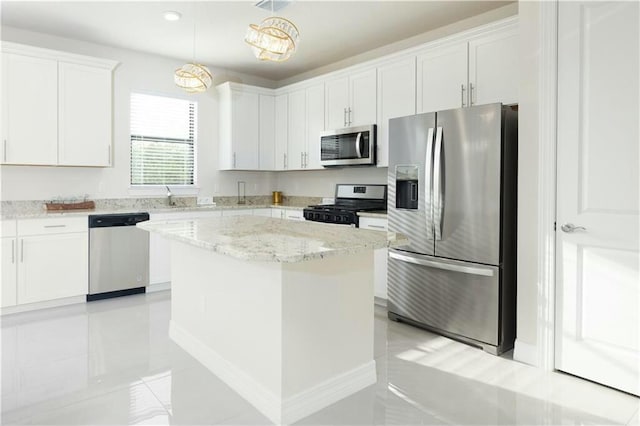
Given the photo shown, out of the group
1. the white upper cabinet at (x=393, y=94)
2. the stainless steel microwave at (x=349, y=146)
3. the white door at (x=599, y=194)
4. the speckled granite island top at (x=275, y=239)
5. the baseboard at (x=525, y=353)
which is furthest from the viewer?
the stainless steel microwave at (x=349, y=146)

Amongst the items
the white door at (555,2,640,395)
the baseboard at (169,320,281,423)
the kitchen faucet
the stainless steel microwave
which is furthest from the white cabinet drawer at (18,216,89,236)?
the white door at (555,2,640,395)

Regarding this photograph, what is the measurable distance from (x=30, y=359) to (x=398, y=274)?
2792 millimetres

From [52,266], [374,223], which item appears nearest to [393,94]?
[374,223]

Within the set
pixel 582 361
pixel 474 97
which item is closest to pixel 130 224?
pixel 474 97

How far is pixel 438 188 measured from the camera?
3.28 meters

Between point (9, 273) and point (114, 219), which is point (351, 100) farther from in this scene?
point (9, 273)

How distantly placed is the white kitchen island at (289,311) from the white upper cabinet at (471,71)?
73.6 inches

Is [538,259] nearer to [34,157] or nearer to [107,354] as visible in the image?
[107,354]

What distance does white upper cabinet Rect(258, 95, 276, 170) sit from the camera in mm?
5762

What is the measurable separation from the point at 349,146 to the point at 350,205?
2.40 feet

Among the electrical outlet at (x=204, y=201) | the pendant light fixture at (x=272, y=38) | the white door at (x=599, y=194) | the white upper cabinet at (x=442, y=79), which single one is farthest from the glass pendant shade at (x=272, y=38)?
the electrical outlet at (x=204, y=201)

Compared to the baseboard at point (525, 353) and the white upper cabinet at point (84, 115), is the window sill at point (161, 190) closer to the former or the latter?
the white upper cabinet at point (84, 115)

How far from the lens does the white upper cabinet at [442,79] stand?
369 cm

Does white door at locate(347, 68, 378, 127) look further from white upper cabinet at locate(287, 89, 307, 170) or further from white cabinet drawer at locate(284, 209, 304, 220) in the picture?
white cabinet drawer at locate(284, 209, 304, 220)
